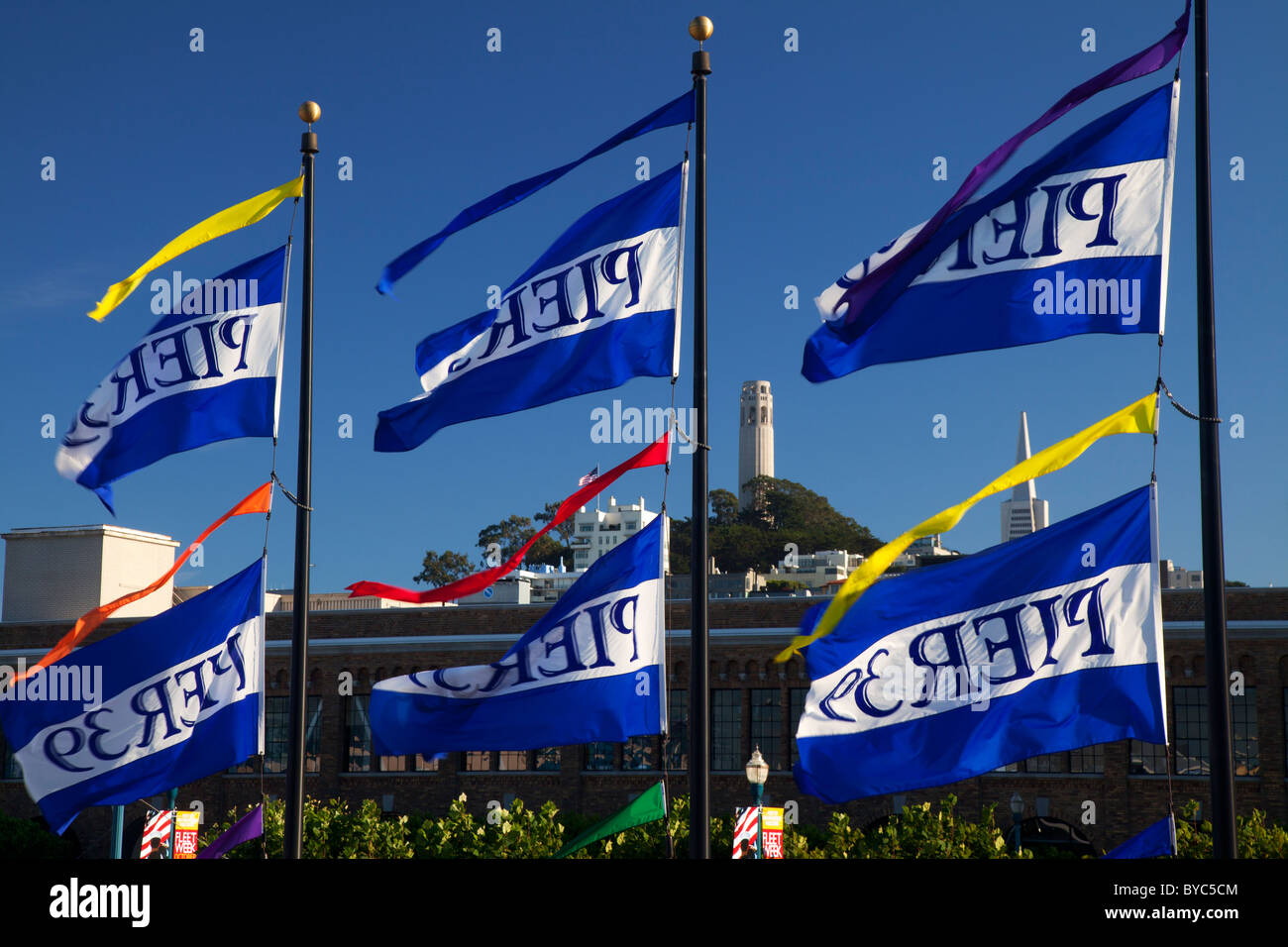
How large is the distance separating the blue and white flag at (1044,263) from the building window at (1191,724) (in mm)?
23617

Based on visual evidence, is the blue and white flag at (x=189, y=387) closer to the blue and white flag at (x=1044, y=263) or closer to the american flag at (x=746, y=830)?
the blue and white flag at (x=1044, y=263)

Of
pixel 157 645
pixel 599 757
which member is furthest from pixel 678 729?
pixel 157 645

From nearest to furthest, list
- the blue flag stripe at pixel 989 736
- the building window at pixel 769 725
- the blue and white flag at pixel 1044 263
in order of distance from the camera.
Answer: the blue flag stripe at pixel 989 736, the blue and white flag at pixel 1044 263, the building window at pixel 769 725

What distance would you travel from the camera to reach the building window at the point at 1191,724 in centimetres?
3197

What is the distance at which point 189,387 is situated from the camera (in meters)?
14.4

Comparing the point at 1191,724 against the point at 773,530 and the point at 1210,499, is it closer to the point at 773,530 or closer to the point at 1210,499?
the point at 1210,499

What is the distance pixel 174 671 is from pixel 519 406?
4.45 metres

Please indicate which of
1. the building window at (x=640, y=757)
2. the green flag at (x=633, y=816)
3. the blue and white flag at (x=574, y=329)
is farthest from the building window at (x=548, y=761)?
the green flag at (x=633, y=816)

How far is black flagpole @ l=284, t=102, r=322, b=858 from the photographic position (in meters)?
13.0

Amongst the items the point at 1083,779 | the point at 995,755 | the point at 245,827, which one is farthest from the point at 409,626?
the point at 995,755

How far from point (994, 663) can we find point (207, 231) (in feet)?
31.3

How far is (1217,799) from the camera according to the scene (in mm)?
9172

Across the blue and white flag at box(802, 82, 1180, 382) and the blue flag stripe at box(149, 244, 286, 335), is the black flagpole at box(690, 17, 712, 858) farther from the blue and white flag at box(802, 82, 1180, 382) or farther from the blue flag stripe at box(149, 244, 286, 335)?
the blue flag stripe at box(149, 244, 286, 335)
